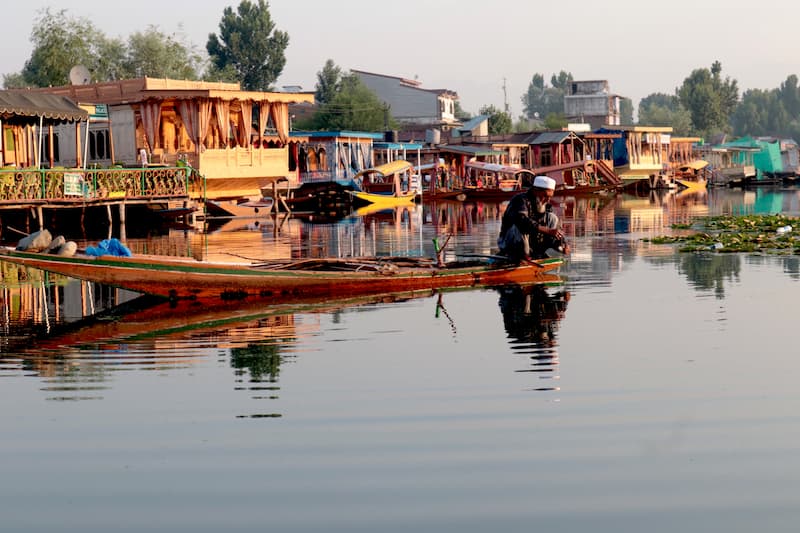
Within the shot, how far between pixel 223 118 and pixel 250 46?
227ft

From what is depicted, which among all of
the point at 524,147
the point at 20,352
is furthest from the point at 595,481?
the point at 524,147

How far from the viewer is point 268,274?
1608cm

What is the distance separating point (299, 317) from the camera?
15031 millimetres

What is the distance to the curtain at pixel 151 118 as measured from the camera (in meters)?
39.1

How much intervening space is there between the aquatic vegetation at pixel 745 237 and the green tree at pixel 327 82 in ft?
230

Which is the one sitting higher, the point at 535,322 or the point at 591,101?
the point at 591,101

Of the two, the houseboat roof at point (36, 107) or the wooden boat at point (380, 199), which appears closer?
the houseboat roof at point (36, 107)

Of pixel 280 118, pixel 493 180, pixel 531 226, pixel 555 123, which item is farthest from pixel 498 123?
pixel 531 226

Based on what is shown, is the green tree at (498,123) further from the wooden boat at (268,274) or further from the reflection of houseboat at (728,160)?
the wooden boat at (268,274)

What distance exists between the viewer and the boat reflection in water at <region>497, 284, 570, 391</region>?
1136cm

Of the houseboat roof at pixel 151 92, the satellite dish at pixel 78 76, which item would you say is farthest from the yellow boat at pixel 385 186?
the satellite dish at pixel 78 76

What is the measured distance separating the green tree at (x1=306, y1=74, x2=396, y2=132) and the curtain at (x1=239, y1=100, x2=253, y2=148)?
45817 mm

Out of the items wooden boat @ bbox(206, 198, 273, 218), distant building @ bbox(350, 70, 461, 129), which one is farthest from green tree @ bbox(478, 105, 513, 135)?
wooden boat @ bbox(206, 198, 273, 218)

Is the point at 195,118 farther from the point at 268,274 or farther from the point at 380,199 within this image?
the point at 268,274
